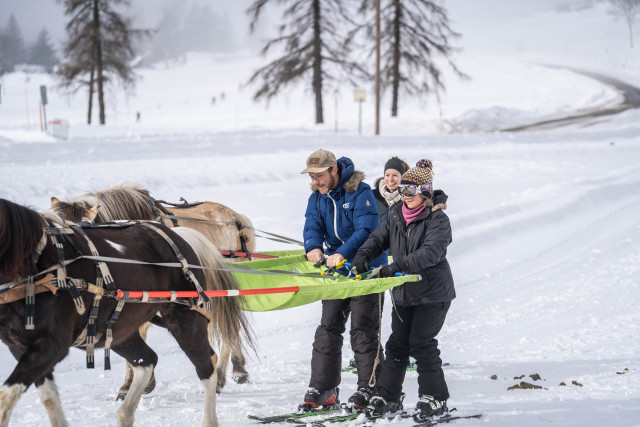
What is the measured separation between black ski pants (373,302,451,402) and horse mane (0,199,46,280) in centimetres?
259

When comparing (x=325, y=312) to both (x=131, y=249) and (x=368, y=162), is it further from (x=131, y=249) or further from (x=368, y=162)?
(x=368, y=162)

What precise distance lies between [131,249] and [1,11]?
12813 cm

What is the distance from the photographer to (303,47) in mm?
32562

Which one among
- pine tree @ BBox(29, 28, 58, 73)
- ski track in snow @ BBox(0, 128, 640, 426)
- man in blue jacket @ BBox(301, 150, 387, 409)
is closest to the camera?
man in blue jacket @ BBox(301, 150, 387, 409)

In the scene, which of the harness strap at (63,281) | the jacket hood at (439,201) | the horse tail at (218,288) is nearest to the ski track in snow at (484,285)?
the horse tail at (218,288)

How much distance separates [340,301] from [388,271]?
0.70 m

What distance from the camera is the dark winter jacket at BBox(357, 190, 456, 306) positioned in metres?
4.98

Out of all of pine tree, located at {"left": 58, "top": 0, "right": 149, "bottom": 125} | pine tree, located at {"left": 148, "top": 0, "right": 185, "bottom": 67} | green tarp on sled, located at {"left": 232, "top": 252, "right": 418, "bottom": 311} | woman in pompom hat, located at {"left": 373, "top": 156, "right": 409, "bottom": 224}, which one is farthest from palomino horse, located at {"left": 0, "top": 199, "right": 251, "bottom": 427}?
pine tree, located at {"left": 148, "top": 0, "right": 185, "bottom": 67}

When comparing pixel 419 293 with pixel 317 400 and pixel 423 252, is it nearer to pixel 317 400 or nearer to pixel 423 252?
pixel 423 252

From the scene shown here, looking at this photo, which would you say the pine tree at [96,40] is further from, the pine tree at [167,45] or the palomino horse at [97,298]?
the pine tree at [167,45]

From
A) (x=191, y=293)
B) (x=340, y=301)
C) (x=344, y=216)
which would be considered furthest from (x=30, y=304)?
(x=344, y=216)

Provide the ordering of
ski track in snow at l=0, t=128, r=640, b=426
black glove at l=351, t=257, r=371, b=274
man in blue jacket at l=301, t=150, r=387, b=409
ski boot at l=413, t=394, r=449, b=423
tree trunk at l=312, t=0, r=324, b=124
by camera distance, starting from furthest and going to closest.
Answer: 1. tree trunk at l=312, t=0, r=324, b=124
2. ski track in snow at l=0, t=128, r=640, b=426
3. man in blue jacket at l=301, t=150, r=387, b=409
4. black glove at l=351, t=257, r=371, b=274
5. ski boot at l=413, t=394, r=449, b=423

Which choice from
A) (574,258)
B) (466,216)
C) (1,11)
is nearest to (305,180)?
(466,216)

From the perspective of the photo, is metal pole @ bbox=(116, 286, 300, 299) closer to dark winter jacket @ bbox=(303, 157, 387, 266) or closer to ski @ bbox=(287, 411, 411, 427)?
dark winter jacket @ bbox=(303, 157, 387, 266)
